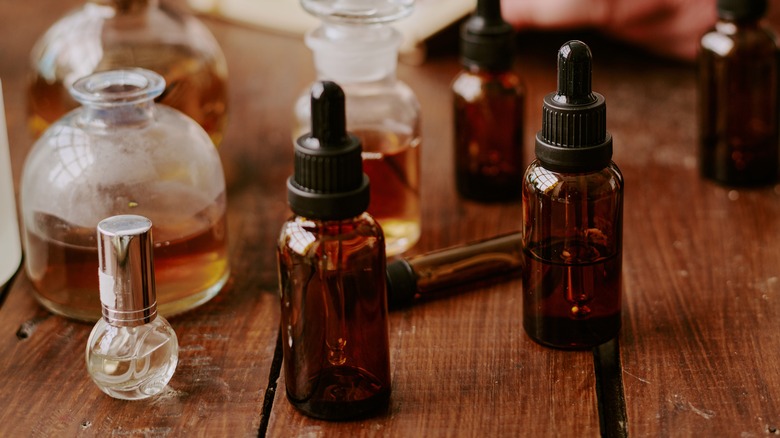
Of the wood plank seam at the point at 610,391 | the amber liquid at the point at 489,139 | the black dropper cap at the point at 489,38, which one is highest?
the black dropper cap at the point at 489,38

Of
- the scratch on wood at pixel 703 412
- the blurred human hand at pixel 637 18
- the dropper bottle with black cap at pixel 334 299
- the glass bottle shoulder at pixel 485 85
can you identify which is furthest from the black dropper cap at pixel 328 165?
the blurred human hand at pixel 637 18

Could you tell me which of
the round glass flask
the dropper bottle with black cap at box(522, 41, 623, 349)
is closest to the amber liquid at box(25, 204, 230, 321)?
the round glass flask

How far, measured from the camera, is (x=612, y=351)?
32.6 inches

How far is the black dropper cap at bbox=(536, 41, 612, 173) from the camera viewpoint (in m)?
0.74

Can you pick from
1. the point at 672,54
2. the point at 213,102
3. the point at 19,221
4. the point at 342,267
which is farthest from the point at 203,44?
the point at 672,54

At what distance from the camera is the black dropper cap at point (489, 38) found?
0.99m

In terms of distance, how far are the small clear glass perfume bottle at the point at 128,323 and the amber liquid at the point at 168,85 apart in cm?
32

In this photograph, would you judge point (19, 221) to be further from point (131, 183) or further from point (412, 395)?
point (412, 395)

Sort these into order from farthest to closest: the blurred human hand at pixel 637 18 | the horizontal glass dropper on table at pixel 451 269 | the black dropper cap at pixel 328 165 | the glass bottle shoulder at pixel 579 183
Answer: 1. the blurred human hand at pixel 637 18
2. the horizontal glass dropper on table at pixel 451 269
3. the glass bottle shoulder at pixel 579 183
4. the black dropper cap at pixel 328 165

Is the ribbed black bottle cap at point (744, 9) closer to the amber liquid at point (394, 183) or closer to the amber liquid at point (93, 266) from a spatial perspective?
the amber liquid at point (394, 183)

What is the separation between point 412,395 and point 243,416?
0.36ft

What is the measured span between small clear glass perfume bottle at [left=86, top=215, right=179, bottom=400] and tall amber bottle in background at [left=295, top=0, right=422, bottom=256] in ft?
0.82

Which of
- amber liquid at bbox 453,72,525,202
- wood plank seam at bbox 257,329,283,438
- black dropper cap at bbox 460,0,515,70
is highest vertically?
black dropper cap at bbox 460,0,515,70

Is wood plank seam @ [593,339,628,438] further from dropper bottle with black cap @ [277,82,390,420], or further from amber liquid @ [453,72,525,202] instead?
amber liquid @ [453,72,525,202]
